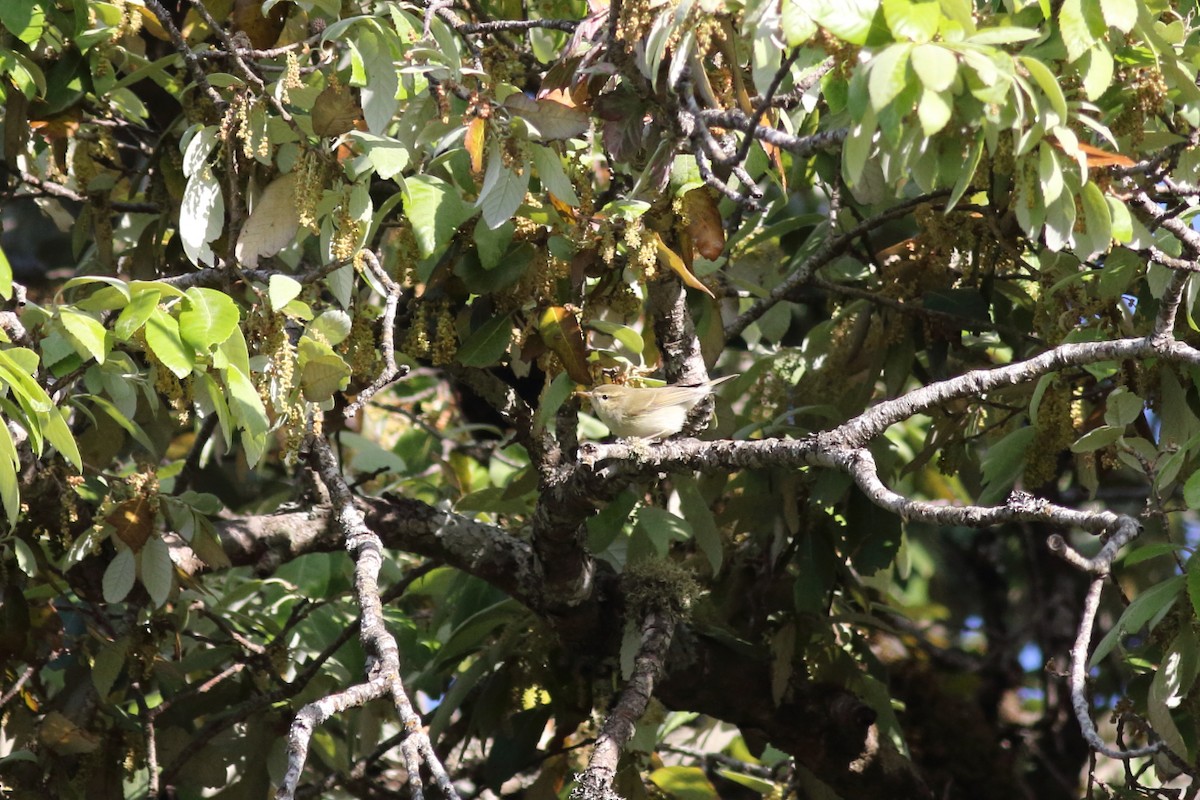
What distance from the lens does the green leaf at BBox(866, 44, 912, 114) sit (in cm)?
140

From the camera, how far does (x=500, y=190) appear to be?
2078mm

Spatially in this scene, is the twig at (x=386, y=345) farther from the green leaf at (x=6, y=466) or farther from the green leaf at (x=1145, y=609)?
the green leaf at (x=1145, y=609)

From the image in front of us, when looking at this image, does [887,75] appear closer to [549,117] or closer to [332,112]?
[549,117]

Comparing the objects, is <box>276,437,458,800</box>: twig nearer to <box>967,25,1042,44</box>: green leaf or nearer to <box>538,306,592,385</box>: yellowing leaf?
<box>538,306,592,385</box>: yellowing leaf

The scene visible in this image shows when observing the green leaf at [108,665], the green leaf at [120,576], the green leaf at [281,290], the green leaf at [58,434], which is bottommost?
the green leaf at [108,665]

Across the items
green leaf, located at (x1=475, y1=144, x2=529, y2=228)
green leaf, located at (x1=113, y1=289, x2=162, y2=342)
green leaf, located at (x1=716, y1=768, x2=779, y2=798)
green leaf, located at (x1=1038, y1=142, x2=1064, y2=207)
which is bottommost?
green leaf, located at (x1=716, y1=768, x2=779, y2=798)

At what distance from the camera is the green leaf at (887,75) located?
55.2 inches

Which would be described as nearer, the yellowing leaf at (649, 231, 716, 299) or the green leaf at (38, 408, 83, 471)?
the green leaf at (38, 408, 83, 471)

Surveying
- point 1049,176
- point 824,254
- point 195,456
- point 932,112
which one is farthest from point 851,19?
point 195,456

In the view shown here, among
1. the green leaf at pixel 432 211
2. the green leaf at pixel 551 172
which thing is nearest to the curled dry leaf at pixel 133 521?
the green leaf at pixel 432 211

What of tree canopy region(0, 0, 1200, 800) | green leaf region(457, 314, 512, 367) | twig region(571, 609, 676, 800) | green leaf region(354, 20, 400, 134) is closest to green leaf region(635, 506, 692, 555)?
tree canopy region(0, 0, 1200, 800)

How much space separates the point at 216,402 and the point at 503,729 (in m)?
1.47

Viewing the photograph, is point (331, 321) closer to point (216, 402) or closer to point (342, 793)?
point (216, 402)

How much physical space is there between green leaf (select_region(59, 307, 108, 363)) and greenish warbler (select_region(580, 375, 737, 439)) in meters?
0.82
